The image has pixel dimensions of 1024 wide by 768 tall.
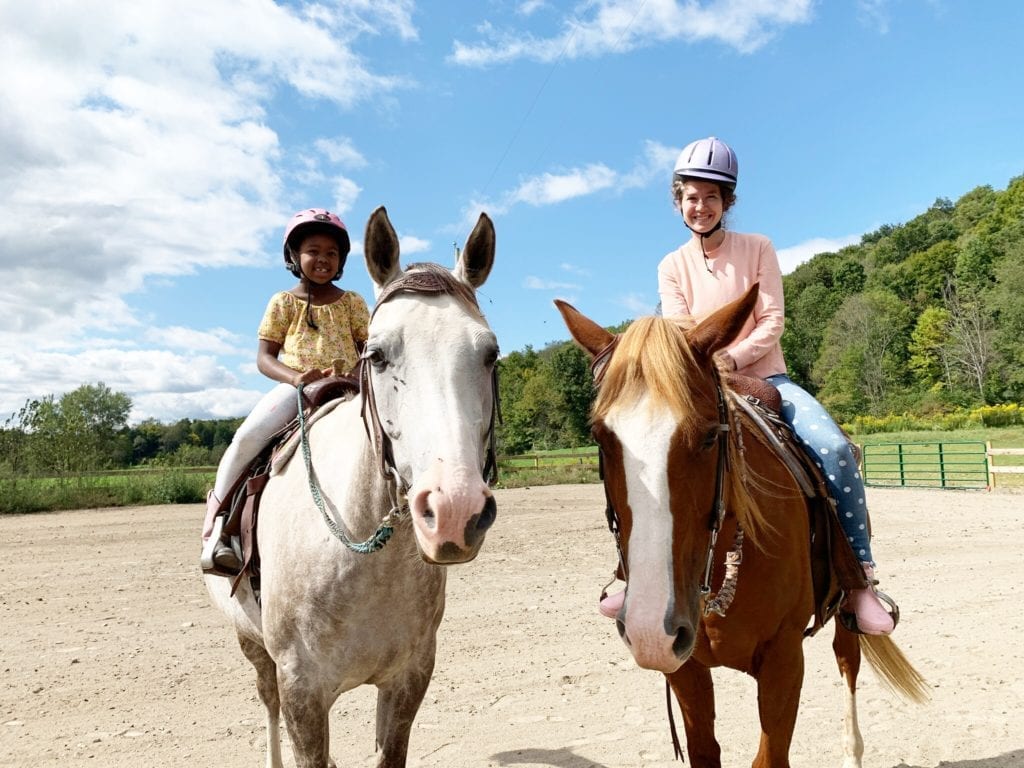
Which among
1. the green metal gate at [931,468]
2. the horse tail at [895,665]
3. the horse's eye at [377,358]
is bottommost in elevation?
the green metal gate at [931,468]

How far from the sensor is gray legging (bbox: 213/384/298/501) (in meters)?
3.45

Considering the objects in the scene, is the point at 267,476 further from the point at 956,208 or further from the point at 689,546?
the point at 956,208

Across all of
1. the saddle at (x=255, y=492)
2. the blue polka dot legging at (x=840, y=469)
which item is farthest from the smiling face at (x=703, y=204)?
the saddle at (x=255, y=492)

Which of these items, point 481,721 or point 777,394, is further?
point 481,721

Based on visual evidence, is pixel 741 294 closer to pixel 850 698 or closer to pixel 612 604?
pixel 612 604

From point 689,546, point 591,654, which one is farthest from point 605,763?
point 689,546

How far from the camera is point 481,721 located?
15.8 ft

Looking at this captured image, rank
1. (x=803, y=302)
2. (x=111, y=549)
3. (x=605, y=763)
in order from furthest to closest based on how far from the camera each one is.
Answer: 1. (x=803, y=302)
2. (x=111, y=549)
3. (x=605, y=763)

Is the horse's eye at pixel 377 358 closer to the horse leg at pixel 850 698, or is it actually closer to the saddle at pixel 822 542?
the saddle at pixel 822 542

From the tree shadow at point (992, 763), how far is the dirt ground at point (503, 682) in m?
0.01

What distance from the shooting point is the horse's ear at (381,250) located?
2369 millimetres

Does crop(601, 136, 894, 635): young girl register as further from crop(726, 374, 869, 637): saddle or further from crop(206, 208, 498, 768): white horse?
A: crop(206, 208, 498, 768): white horse

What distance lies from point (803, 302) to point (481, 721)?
302 feet

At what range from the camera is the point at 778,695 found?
8.14ft
